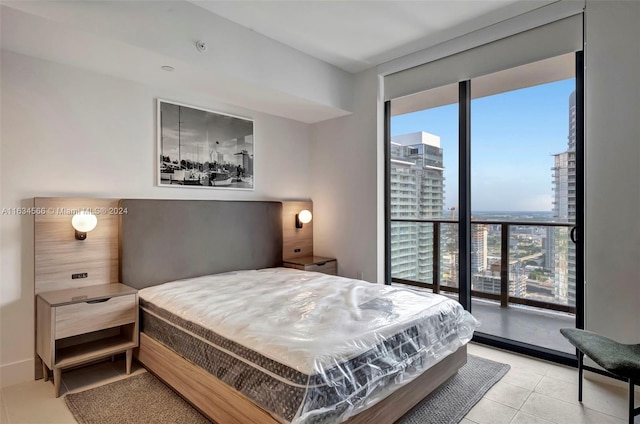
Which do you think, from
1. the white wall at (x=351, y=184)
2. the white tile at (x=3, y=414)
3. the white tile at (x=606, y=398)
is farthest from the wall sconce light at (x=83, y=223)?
the white tile at (x=606, y=398)

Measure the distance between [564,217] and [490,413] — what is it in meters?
1.75

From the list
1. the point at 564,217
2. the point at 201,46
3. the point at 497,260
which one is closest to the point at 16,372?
the point at 201,46

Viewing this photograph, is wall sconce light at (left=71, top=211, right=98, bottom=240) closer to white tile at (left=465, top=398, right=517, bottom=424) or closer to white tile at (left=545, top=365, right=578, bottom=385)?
white tile at (left=465, top=398, right=517, bottom=424)

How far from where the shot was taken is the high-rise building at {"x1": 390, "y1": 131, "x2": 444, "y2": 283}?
3.89 m

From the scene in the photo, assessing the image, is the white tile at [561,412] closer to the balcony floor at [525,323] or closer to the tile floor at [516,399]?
the tile floor at [516,399]

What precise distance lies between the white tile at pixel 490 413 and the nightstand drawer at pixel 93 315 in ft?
7.96

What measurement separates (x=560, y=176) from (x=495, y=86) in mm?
1074

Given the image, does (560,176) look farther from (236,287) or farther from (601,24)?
(236,287)

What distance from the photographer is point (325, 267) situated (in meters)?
4.12

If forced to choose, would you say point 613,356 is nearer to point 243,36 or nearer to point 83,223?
point 243,36

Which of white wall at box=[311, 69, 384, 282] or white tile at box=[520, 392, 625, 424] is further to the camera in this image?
white wall at box=[311, 69, 384, 282]

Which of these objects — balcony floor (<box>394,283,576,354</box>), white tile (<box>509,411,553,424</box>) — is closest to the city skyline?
balcony floor (<box>394,283,576,354</box>)

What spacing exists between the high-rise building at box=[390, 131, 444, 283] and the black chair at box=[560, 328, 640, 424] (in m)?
1.85

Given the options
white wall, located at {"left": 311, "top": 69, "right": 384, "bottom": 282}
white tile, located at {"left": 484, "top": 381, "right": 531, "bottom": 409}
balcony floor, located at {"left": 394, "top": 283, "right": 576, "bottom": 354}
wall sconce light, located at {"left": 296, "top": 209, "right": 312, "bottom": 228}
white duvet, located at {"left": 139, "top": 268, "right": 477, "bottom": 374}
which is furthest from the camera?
wall sconce light, located at {"left": 296, "top": 209, "right": 312, "bottom": 228}
